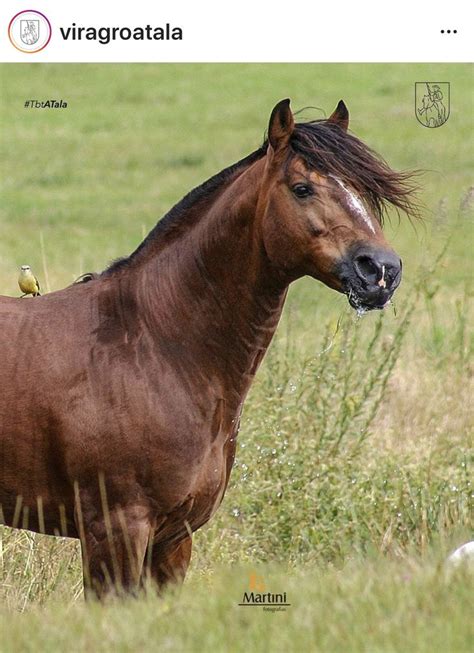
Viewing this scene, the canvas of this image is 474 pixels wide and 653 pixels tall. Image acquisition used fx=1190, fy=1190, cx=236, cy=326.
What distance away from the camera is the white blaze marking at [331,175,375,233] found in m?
4.20

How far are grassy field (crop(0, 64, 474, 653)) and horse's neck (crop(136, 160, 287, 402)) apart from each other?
33 cm

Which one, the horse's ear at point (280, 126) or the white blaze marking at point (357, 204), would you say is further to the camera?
the horse's ear at point (280, 126)

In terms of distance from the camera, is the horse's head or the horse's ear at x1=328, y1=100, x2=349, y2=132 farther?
the horse's ear at x1=328, y1=100, x2=349, y2=132

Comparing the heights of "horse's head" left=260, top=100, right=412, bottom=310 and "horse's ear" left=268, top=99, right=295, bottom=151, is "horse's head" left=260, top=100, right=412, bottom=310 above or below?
below

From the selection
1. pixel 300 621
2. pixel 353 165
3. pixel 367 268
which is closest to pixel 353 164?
pixel 353 165

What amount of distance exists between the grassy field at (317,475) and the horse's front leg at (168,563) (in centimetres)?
9

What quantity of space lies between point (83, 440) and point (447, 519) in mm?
2402

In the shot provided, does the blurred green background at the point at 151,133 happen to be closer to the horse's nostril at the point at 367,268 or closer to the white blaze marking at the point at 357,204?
the white blaze marking at the point at 357,204

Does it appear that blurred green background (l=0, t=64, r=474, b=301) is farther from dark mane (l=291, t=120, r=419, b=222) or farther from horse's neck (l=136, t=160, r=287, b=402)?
dark mane (l=291, t=120, r=419, b=222)

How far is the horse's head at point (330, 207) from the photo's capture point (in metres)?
4.13

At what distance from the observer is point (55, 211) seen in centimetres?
1514

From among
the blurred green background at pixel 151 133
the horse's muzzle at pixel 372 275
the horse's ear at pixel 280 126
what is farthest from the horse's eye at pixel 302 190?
the blurred green background at pixel 151 133
